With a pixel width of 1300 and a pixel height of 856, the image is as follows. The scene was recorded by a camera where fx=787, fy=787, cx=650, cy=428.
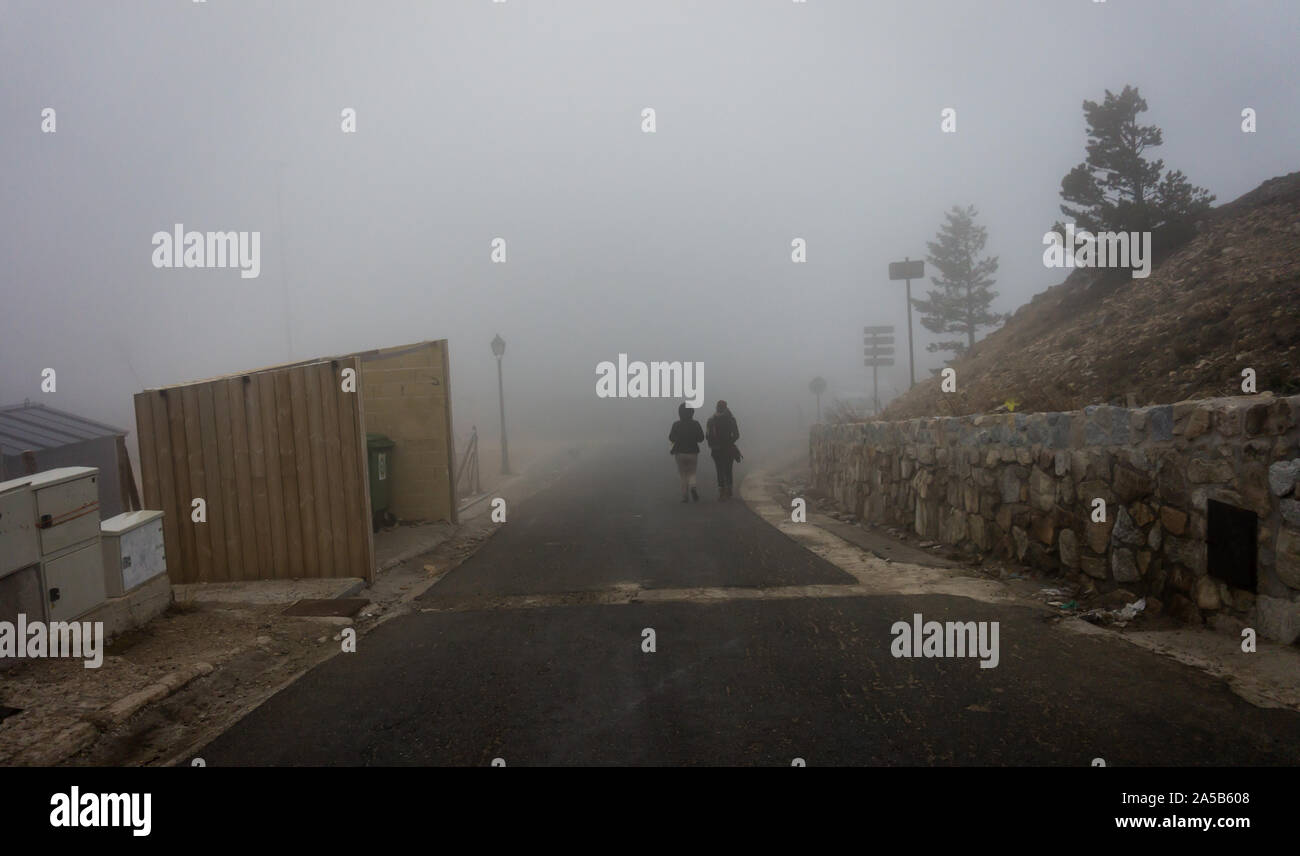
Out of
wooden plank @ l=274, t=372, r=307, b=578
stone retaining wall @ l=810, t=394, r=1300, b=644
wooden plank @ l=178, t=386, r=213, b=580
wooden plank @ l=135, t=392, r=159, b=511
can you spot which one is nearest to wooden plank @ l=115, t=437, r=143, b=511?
wooden plank @ l=135, t=392, r=159, b=511

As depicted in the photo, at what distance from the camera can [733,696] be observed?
453 cm

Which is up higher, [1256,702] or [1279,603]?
[1279,603]

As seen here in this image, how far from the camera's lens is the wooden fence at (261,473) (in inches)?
314

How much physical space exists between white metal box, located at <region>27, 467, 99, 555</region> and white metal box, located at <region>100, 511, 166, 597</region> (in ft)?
0.57

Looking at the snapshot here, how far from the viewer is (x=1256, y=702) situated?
4.18 m

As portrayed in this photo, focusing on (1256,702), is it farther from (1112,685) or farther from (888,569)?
(888,569)

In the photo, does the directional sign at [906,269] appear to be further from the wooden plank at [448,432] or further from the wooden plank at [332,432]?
the wooden plank at [332,432]

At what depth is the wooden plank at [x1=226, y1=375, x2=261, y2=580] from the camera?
26.3 feet

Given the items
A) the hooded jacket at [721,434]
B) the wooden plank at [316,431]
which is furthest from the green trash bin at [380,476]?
the hooded jacket at [721,434]

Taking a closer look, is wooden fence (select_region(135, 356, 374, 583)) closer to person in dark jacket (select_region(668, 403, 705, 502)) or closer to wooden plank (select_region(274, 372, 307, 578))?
wooden plank (select_region(274, 372, 307, 578))

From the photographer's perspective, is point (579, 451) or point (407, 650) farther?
point (579, 451)
